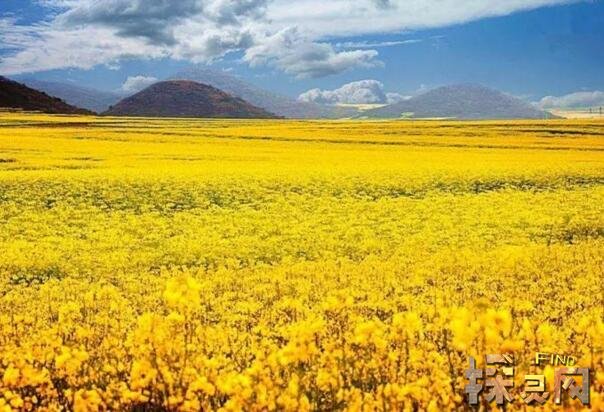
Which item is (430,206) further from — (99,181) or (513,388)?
(513,388)

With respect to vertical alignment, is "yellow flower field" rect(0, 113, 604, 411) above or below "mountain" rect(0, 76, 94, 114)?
below

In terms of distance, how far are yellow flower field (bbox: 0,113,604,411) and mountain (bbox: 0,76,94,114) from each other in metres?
106

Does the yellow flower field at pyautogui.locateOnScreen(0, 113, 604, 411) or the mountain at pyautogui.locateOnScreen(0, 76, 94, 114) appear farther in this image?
the mountain at pyautogui.locateOnScreen(0, 76, 94, 114)

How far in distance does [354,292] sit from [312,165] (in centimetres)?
2215

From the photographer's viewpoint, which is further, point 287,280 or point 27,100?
point 27,100

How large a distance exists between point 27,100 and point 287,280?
450 feet

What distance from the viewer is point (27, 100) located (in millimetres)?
135250

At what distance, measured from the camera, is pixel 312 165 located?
1293 inches

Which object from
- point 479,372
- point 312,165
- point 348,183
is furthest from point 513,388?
point 312,165

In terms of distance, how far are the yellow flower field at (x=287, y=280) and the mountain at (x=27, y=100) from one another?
10580 centimetres

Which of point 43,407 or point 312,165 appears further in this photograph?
point 312,165

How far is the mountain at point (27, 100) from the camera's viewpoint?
426 feet

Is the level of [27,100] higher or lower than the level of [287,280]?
higher

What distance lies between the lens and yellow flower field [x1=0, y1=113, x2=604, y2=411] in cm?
625
